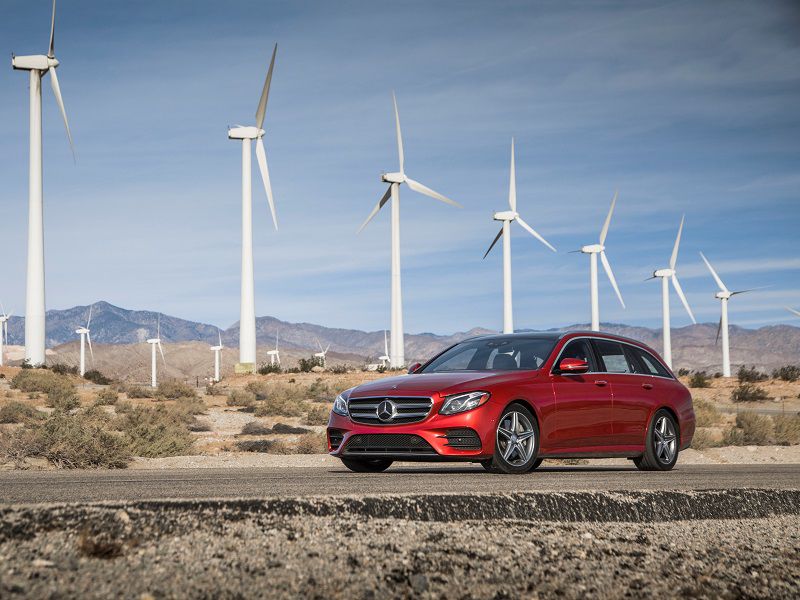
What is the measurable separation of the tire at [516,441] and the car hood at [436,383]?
396 millimetres

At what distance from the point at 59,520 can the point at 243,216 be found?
2045 inches

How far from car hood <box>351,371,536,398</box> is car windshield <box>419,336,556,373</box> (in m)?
0.49

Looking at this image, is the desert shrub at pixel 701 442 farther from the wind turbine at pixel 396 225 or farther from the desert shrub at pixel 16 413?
the wind turbine at pixel 396 225

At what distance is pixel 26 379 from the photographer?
3959 cm

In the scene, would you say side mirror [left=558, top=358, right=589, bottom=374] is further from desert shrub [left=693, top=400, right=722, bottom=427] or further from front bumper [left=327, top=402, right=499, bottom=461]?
desert shrub [left=693, top=400, right=722, bottom=427]

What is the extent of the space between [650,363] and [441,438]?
4.61 meters

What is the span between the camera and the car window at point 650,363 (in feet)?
47.2

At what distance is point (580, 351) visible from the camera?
1330cm

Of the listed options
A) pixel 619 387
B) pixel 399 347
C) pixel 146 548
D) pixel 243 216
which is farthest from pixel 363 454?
pixel 399 347

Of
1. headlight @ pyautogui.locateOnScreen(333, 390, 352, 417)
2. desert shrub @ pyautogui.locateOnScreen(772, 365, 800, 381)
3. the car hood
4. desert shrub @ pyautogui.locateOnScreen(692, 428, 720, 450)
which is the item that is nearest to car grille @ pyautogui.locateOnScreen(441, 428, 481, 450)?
the car hood

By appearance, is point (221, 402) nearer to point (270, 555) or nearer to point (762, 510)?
point (762, 510)

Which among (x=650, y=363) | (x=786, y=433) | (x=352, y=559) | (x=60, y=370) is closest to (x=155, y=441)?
(x=650, y=363)

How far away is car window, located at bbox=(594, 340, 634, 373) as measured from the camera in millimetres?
13633

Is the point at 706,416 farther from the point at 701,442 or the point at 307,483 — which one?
the point at 307,483
